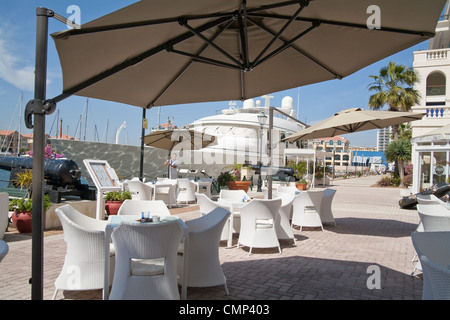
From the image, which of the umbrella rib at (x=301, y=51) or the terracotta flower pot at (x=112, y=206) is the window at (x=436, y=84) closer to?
the umbrella rib at (x=301, y=51)

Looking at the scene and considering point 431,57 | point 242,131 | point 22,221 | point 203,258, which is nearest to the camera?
point 203,258

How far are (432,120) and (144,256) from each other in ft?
62.7

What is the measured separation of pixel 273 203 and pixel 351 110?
3.68m

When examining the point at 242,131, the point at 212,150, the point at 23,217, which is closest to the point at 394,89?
the point at 212,150

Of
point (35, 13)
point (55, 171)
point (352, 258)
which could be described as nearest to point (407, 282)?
point (352, 258)

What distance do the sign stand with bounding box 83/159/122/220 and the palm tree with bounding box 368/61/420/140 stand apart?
21025 millimetres

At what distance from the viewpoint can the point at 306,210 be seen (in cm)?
745

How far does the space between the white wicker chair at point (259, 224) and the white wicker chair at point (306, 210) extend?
1.93 metres

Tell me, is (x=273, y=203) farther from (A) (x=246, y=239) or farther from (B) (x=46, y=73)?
(B) (x=46, y=73)

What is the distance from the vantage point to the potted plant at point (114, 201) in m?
7.86

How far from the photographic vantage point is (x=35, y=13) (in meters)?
2.12

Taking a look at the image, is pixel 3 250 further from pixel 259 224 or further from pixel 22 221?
pixel 22 221

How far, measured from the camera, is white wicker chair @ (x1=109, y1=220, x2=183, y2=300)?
2.81m
